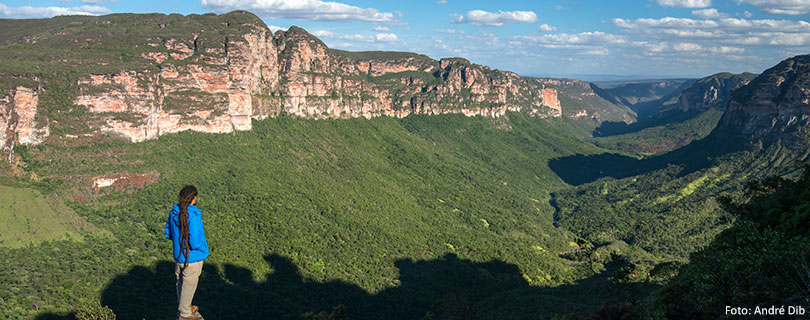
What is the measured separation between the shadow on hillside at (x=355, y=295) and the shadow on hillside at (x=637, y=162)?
7884cm

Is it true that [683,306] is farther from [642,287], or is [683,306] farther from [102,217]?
[102,217]

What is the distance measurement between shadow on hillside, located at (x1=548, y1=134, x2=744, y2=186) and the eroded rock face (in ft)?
403

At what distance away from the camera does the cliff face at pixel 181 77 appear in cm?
5816

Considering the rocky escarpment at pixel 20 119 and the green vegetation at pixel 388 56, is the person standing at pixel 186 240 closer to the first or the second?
the rocky escarpment at pixel 20 119

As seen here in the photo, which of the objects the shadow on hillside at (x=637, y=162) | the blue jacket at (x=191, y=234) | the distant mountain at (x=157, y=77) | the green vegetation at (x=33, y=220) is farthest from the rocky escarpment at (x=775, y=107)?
the green vegetation at (x=33, y=220)

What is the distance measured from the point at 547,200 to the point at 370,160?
50.4 metres

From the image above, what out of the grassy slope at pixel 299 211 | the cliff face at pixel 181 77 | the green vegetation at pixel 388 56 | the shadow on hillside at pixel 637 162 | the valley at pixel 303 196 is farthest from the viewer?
the green vegetation at pixel 388 56

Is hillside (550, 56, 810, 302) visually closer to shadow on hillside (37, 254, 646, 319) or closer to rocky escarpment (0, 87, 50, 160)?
shadow on hillside (37, 254, 646, 319)

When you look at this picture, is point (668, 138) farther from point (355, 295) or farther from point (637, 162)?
point (355, 295)

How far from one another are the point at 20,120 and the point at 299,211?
108 ft

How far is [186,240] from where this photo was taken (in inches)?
466

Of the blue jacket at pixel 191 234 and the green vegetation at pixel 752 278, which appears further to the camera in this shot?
the green vegetation at pixel 752 278

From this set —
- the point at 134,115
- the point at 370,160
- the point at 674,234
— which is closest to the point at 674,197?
the point at 674,234

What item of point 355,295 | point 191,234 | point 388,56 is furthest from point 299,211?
point 388,56
